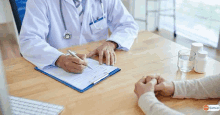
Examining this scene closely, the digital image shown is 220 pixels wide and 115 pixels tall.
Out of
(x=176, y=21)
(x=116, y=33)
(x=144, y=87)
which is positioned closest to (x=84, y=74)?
(x=144, y=87)

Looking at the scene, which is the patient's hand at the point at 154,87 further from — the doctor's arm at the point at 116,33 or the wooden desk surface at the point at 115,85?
the doctor's arm at the point at 116,33

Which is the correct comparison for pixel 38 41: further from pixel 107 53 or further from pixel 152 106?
pixel 152 106

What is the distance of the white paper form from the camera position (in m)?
0.94

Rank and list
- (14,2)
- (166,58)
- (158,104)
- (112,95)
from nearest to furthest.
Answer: (158,104)
(112,95)
(166,58)
(14,2)

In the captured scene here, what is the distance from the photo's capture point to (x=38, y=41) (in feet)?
3.97

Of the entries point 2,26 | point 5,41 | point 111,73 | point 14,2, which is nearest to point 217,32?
point 111,73

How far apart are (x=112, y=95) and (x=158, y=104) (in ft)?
0.69

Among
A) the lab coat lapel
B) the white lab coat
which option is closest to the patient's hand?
the white lab coat

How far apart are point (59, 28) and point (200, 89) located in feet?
3.38

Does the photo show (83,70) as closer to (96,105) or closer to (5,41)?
(96,105)

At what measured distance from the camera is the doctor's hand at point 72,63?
1021 millimetres

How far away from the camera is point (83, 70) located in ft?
3.41

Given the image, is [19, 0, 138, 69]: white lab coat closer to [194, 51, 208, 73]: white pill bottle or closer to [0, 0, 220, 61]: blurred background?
[194, 51, 208, 73]: white pill bottle

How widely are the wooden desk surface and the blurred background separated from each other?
1968 millimetres
